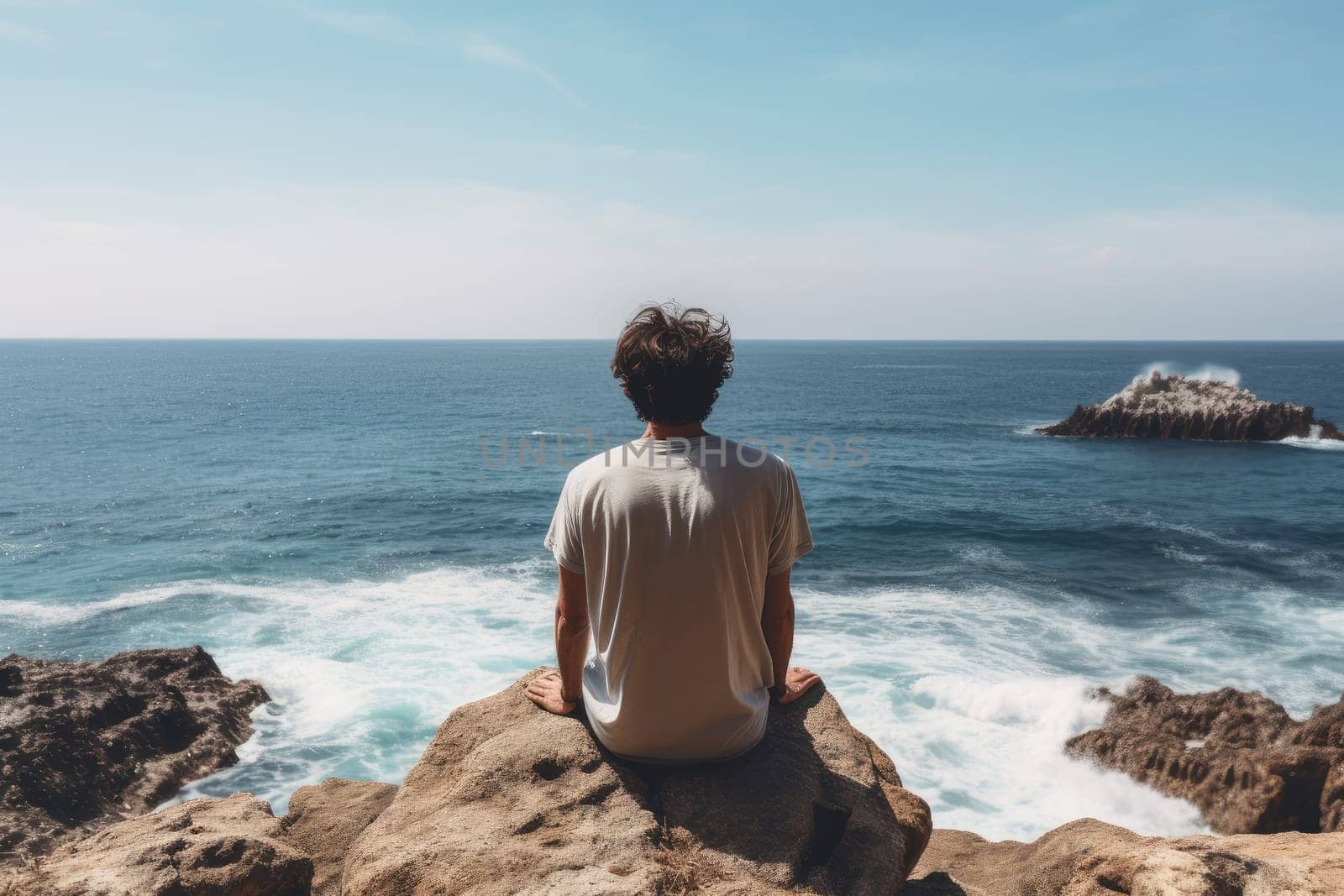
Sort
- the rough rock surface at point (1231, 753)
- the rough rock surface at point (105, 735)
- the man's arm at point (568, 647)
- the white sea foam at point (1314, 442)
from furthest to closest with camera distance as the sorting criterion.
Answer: the white sea foam at point (1314, 442) < the rough rock surface at point (105, 735) < the rough rock surface at point (1231, 753) < the man's arm at point (568, 647)

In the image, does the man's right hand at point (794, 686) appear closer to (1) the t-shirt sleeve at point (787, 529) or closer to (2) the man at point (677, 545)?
(2) the man at point (677, 545)

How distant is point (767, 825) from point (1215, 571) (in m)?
24.8

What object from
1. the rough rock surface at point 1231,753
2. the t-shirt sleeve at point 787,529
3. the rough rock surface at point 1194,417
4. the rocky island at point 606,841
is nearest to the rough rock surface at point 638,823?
the rocky island at point 606,841

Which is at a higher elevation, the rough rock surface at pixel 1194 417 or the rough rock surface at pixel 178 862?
the rough rock surface at pixel 1194 417

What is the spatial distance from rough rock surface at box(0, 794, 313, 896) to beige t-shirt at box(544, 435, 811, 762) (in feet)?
8.16

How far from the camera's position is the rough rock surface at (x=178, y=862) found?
13.2 feet

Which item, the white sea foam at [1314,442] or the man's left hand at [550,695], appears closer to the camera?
the man's left hand at [550,695]

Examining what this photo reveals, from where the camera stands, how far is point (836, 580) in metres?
22.3

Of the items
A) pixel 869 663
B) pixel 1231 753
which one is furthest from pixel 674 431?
pixel 869 663

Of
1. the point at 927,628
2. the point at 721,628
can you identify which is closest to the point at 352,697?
the point at 927,628

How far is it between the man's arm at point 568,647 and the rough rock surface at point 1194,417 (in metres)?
56.2

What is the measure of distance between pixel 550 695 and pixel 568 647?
27.6 inches

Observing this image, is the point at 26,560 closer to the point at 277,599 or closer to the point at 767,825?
the point at 277,599

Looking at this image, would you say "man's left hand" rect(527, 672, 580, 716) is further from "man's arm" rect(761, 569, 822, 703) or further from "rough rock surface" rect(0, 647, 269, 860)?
"rough rock surface" rect(0, 647, 269, 860)
